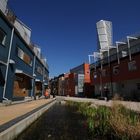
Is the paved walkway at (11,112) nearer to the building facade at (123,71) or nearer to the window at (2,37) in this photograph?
the window at (2,37)

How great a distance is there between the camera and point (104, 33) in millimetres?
68625

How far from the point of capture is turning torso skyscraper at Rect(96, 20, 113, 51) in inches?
2586

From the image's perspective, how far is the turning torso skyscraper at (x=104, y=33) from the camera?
65688mm

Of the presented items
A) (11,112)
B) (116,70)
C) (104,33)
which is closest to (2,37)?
(11,112)

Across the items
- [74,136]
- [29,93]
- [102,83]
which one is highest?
[102,83]

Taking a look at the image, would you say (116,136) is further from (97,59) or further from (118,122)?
(97,59)

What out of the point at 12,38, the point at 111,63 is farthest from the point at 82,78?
the point at 12,38

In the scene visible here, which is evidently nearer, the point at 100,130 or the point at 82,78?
the point at 100,130

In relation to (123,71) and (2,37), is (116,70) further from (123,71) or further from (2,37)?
(2,37)

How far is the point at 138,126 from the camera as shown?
247 inches

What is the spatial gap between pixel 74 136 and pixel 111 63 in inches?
1207

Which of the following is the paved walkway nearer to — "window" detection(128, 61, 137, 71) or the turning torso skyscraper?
"window" detection(128, 61, 137, 71)

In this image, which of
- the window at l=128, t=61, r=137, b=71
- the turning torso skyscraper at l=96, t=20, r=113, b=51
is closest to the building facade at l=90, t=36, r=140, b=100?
the window at l=128, t=61, r=137, b=71

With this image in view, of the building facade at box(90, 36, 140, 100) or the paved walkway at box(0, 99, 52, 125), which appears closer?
the paved walkway at box(0, 99, 52, 125)
